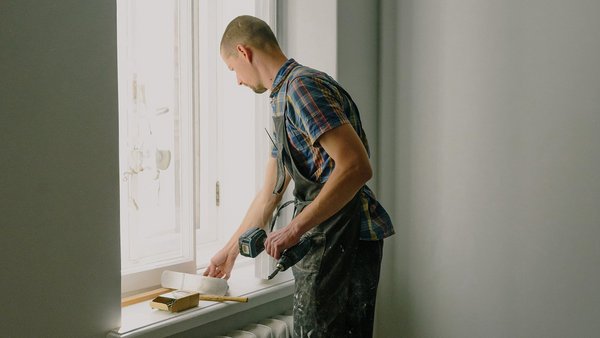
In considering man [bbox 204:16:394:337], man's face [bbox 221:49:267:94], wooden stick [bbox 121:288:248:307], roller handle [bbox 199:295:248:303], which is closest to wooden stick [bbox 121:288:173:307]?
wooden stick [bbox 121:288:248:307]

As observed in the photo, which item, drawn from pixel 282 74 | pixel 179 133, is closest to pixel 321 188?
Answer: pixel 282 74

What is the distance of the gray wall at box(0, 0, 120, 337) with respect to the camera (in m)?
1.21

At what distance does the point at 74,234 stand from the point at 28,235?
0.37 feet

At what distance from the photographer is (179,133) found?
1914mm

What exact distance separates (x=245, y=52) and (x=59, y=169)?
2.16 ft

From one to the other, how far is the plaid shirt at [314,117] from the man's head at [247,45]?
9 cm

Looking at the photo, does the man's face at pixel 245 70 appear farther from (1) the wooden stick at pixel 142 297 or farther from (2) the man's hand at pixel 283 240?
(1) the wooden stick at pixel 142 297

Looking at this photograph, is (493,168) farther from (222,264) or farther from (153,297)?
(153,297)

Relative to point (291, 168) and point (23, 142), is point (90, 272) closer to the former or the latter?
point (23, 142)

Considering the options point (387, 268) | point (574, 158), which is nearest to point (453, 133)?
point (574, 158)

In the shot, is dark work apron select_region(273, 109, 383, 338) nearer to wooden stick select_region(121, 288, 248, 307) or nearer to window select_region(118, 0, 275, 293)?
wooden stick select_region(121, 288, 248, 307)

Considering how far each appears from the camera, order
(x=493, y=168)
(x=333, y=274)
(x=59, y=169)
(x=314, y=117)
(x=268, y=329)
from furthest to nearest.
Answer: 1. (x=493, y=168)
2. (x=268, y=329)
3. (x=333, y=274)
4. (x=314, y=117)
5. (x=59, y=169)

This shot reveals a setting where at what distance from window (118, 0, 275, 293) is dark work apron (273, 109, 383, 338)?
47cm

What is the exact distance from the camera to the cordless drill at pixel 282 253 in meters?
1.48
